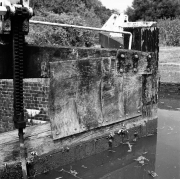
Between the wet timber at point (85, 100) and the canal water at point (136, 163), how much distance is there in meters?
0.14

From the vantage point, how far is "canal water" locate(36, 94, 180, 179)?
410 cm

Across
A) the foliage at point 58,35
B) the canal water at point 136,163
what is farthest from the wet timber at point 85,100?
the foliage at point 58,35

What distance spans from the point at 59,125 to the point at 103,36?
10620 mm

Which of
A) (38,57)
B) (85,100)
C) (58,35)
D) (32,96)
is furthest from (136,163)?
(58,35)

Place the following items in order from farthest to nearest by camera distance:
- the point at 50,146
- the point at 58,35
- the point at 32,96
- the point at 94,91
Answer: the point at 58,35
the point at 32,96
the point at 94,91
the point at 50,146

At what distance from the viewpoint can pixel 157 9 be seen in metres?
36.5

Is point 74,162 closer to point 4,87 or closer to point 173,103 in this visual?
point 4,87

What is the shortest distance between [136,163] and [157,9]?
115 ft

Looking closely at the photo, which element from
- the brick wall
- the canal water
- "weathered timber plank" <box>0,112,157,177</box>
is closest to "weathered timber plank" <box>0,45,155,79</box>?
"weathered timber plank" <box>0,112,157,177</box>

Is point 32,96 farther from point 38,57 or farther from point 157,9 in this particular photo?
point 157,9

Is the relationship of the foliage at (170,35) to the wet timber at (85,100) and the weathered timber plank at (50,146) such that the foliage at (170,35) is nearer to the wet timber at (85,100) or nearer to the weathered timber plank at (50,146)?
the wet timber at (85,100)

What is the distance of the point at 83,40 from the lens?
11.4 metres

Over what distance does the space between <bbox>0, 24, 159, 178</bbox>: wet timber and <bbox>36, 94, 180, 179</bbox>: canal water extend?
135 millimetres

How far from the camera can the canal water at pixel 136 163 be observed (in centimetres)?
410
